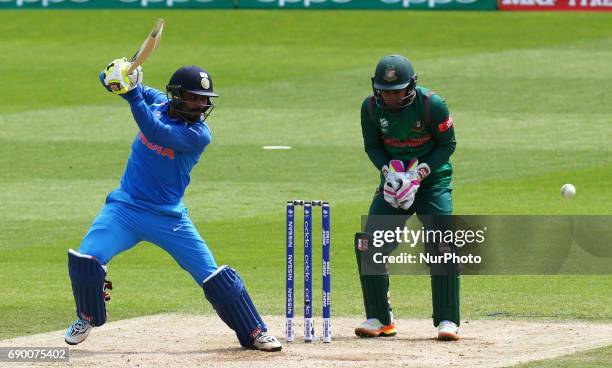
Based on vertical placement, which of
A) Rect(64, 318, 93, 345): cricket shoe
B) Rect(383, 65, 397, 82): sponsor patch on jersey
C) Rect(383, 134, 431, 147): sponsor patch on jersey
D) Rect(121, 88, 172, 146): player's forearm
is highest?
Rect(383, 65, 397, 82): sponsor patch on jersey

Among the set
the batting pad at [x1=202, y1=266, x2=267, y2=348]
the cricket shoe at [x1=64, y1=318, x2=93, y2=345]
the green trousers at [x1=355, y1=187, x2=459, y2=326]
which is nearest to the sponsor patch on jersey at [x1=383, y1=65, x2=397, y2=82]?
the green trousers at [x1=355, y1=187, x2=459, y2=326]

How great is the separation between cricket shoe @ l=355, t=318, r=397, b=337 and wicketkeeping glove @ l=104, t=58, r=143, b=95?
7.57 feet

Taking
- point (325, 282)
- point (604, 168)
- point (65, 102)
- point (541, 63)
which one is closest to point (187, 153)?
point (325, 282)

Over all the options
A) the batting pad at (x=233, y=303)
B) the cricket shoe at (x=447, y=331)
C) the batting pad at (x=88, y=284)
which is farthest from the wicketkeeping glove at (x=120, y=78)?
the cricket shoe at (x=447, y=331)

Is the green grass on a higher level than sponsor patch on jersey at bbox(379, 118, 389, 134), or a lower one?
lower

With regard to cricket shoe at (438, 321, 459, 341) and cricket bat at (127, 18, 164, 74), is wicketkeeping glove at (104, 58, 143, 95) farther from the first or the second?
cricket shoe at (438, 321, 459, 341)

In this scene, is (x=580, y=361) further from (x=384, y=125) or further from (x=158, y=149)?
(x=158, y=149)

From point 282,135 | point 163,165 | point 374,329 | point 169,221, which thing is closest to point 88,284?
point 169,221

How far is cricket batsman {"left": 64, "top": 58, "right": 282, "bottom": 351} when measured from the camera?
9.09m

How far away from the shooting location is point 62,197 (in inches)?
650

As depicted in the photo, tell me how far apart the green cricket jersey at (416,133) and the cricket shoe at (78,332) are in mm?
A: 2173

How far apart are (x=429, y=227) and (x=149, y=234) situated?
6.13 ft

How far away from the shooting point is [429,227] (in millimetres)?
9766

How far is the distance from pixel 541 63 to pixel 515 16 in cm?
560
